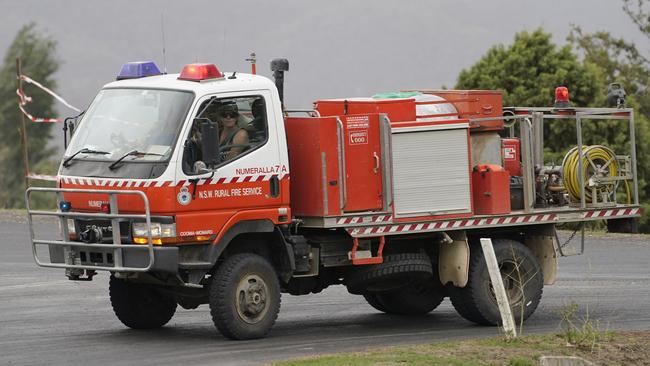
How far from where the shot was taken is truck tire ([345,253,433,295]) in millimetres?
14836

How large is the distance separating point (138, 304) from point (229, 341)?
1.49 meters

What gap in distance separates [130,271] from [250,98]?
216cm

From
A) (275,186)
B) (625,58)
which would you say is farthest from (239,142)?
(625,58)

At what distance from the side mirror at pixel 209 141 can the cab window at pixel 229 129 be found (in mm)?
43

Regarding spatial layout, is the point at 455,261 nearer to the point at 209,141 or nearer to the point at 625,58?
the point at 209,141

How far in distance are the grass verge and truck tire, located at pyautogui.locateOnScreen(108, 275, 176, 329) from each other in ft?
9.97

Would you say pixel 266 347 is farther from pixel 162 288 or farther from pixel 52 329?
pixel 52 329

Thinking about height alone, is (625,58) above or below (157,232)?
above

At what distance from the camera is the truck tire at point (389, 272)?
14.8m

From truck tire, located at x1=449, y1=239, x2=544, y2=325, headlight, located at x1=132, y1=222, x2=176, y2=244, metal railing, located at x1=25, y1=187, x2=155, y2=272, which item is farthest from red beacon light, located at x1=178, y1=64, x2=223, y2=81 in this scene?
truck tire, located at x1=449, y1=239, x2=544, y2=325

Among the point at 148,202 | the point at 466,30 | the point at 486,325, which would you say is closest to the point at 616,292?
the point at 486,325

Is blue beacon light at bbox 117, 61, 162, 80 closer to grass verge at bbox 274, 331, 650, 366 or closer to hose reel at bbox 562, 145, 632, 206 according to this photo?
grass verge at bbox 274, 331, 650, 366

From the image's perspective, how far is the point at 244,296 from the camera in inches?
543

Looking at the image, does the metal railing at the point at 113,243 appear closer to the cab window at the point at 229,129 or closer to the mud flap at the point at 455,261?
the cab window at the point at 229,129
